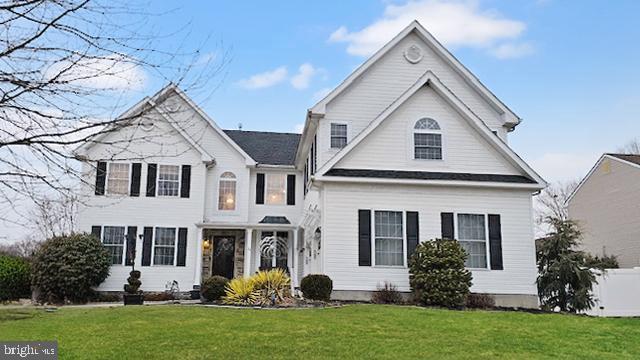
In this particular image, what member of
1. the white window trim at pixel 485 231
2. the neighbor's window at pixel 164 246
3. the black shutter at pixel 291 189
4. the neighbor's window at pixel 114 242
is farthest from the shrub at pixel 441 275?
the neighbor's window at pixel 114 242

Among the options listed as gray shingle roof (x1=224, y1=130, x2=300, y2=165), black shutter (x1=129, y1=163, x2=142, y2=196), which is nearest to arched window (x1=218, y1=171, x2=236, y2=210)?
gray shingle roof (x1=224, y1=130, x2=300, y2=165)

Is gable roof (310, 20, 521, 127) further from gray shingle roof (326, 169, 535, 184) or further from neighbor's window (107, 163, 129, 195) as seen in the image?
neighbor's window (107, 163, 129, 195)

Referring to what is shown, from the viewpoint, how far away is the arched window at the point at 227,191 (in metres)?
22.7

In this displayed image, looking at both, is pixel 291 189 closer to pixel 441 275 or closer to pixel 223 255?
pixel 223 255

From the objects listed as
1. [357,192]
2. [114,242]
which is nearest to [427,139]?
[357,192]

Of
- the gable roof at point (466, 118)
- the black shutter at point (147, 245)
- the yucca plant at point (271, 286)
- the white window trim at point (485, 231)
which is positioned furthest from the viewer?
the black shutter at point (147, 245)

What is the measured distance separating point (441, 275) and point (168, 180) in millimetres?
12754

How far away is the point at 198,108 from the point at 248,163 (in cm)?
1783

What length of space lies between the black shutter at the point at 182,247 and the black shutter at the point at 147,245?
114 cm

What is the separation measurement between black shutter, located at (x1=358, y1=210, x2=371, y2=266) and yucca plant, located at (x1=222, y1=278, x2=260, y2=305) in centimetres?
309

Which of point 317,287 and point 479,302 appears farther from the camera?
point 479,302

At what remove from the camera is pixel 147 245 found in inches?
827

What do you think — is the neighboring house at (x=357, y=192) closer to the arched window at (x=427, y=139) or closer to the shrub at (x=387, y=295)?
the arched window at (x=427, y=139)

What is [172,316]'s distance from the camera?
11086 mm
